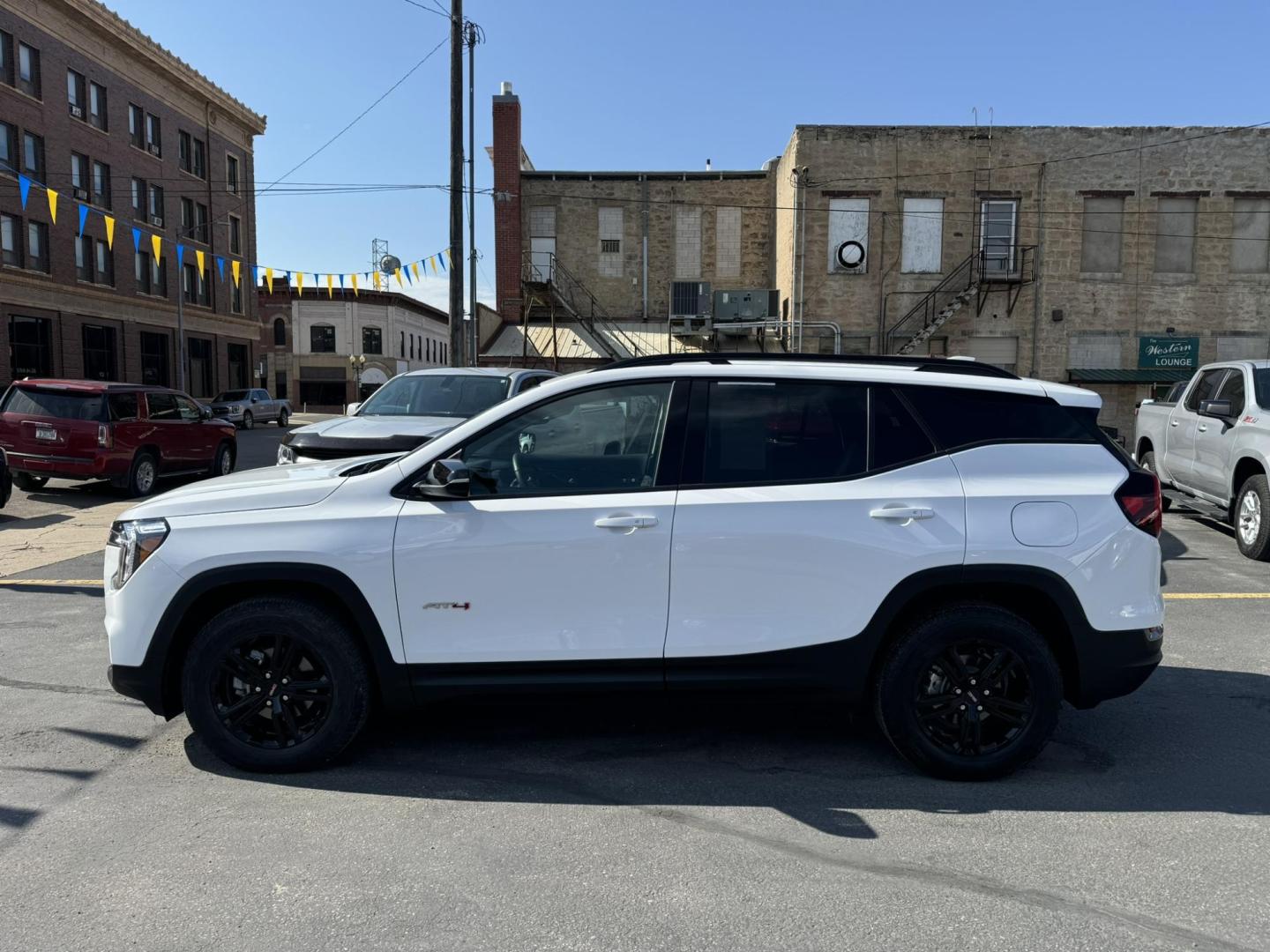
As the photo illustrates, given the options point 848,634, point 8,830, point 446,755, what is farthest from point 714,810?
point 8,830

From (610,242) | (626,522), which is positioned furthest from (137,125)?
(626,522)

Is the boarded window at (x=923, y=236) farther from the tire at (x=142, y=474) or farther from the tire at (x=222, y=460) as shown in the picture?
the tire at (x=142, y=474)

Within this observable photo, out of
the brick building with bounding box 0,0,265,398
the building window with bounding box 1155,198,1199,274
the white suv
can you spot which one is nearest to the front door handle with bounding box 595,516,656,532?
the white suv

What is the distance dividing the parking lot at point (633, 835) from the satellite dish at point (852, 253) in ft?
76.9

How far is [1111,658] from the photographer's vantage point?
3980 millimetres

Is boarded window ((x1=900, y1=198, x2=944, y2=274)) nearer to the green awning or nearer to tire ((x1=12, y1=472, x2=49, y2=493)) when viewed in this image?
the green awning

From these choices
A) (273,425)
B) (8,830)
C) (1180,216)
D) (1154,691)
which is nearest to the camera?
(8,830)

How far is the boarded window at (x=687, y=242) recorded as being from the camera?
32.2 meters

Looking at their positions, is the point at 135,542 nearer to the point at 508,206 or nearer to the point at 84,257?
the point at 508,206

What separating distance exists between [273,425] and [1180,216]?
35096 mm

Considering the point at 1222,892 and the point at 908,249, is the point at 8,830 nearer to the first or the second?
the point at 1222,892

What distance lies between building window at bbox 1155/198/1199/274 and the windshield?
24.1 m

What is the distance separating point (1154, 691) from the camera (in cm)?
528

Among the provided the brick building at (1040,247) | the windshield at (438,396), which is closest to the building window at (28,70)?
the brick building at (1040,247)
